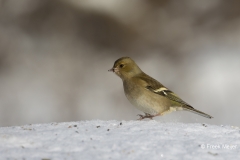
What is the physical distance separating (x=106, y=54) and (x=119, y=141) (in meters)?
5.93

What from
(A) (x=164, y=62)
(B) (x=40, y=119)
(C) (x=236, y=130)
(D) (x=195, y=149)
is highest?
(A) (x=164, y=62)

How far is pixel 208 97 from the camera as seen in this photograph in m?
9.48

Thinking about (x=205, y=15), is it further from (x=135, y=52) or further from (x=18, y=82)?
(x=18, y=82)

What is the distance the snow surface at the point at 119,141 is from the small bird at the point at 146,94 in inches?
43.6

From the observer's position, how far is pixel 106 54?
1009cm

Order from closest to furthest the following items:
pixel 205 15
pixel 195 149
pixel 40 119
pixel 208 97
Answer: pixel 195 149
pixel 40 119
pixel 208 97
pixel 205 15

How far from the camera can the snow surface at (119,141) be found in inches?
154

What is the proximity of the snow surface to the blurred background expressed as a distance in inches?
156

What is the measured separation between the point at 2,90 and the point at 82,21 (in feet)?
7.44

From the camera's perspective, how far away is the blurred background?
9312 millimetres

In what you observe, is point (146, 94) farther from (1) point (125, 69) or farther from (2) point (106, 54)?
(2) point (106, 54)

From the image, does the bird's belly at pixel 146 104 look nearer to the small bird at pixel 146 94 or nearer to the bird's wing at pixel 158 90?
the small bird at pixel 146 94

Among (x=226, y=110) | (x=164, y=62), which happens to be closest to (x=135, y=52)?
(x=164, y=62)

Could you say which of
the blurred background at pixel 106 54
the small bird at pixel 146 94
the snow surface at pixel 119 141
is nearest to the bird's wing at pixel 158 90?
the small bird at pixel 146 94
